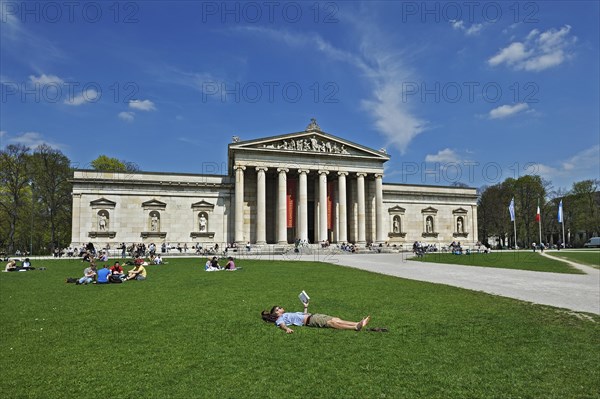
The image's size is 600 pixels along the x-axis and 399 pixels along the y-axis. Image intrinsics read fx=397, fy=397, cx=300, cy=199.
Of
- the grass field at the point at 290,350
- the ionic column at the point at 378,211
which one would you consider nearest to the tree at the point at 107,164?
the ionic column at the point at 378,211

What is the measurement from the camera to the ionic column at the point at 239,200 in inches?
1981

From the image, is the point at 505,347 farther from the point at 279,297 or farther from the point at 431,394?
the point at 279,297

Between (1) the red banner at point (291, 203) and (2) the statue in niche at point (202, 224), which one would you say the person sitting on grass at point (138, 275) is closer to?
(2) the statue in niche at point (202, 224)

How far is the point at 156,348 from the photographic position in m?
7.38

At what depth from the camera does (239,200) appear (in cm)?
5062

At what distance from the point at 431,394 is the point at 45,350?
22.0 ft

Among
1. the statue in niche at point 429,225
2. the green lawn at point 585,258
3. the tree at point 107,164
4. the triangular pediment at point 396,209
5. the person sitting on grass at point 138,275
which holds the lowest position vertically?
the green lawn at point 585,258

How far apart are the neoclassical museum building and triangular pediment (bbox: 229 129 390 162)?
0.13 metres

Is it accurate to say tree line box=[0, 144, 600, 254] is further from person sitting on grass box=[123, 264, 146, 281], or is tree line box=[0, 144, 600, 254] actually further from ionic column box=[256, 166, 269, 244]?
person sitting on grass box=[123, 264, 146, 281]

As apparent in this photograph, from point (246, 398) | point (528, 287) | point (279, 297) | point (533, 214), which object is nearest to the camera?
point (246, 398)

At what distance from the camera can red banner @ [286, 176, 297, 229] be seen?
174 feet

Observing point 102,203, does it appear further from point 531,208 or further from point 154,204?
point 531,208

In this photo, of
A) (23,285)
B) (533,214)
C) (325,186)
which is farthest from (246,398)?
(533,214)

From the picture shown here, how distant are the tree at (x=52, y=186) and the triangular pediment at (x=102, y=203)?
28.7ft
